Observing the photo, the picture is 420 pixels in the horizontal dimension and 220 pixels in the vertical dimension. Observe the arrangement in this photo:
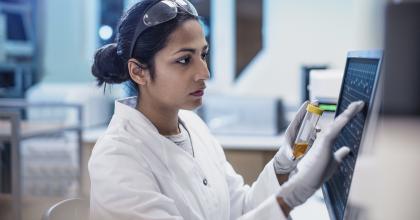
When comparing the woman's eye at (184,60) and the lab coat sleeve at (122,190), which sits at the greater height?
the woman's eye at (184,60)

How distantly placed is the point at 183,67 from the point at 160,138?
19cm

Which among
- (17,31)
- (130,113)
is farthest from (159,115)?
(17,31)

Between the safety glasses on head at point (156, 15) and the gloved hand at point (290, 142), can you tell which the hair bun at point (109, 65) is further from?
the gloved hand at point (290, 142)

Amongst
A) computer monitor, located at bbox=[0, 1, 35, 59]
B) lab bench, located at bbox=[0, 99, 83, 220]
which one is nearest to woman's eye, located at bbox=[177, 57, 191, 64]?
lab bench, located at bbox=[0, 99, 83, 220]

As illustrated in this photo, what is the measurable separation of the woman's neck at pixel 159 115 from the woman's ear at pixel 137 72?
0.06 meters

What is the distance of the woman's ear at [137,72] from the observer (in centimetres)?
124

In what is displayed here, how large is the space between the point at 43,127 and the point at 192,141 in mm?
1736

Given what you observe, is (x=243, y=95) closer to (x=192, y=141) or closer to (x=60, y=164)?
(x=60, y=164)

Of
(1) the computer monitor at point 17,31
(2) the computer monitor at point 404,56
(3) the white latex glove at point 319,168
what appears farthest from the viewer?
(1) the computer monitor at point 17,31

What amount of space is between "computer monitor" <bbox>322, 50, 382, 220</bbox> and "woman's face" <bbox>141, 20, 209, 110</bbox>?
0.35m

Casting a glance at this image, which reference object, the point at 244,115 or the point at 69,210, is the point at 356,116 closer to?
the point at 69,210

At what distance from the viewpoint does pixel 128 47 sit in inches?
49.0

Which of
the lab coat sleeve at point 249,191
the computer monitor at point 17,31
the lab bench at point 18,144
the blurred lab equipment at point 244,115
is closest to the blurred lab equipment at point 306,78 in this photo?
the blurred lab equipment at point 244,115

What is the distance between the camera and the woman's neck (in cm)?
127
